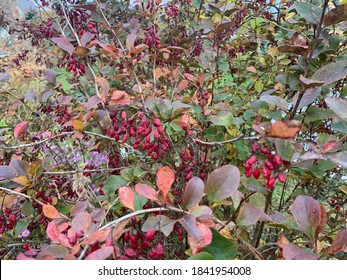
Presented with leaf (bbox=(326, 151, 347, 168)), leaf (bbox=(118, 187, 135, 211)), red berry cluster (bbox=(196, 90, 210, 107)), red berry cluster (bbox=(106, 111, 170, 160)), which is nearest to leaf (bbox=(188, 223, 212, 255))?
leaf (bbox=(118, 187, 135, 211))

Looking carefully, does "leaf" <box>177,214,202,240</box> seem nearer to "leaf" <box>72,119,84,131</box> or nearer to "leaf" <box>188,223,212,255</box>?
"leaf" <box>188,223,212,255</box>

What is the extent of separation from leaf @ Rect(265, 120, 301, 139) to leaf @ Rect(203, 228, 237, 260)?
0.65 ft

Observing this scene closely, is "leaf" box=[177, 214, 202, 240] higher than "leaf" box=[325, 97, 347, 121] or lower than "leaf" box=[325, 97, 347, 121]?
lower

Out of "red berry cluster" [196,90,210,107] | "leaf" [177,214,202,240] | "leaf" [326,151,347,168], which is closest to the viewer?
"leaf" [177,214,202,240]

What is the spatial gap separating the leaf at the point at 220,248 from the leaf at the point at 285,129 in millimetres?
197

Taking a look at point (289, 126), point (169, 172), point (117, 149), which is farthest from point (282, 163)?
point (117, 149)

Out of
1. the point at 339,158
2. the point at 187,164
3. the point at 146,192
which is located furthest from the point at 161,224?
the point at 187,164

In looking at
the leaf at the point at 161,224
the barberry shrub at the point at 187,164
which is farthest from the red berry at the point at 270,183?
the leaf at the point at 161,224

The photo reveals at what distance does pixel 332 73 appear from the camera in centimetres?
81

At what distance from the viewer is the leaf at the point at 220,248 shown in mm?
654

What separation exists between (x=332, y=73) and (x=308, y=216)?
1.06 feet

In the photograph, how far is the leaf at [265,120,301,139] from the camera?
661 millimetres

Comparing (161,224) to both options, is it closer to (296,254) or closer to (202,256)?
(202,256)

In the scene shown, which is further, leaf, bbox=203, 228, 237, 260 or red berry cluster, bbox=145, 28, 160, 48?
red berry cluster, bbox=145, 28, 160, 48
